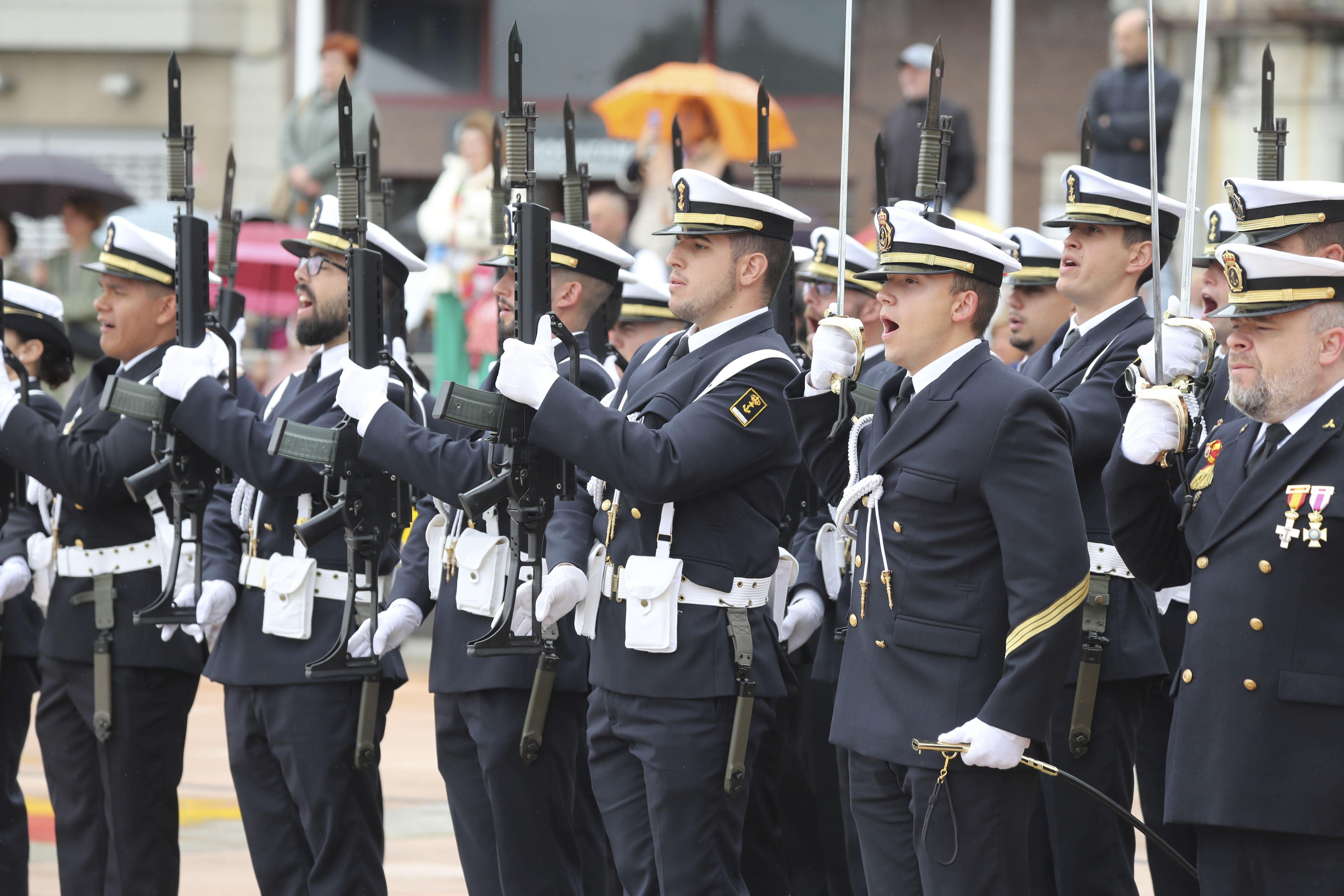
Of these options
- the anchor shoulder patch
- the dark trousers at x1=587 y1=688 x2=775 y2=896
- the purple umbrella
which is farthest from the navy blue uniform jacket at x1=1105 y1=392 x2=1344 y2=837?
the purple umbrella

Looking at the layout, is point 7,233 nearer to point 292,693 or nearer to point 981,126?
point 292,693

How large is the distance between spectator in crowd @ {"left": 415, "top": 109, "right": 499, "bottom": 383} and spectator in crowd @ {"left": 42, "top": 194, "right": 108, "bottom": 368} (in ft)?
6.15

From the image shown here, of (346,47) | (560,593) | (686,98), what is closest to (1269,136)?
(560,593)

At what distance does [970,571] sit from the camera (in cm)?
425

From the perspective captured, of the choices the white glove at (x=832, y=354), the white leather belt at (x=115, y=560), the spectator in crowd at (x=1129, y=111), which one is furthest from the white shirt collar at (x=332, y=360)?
the spectator in crowd at (x=1129, y=111)

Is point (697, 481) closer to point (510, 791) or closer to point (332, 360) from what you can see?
point (510, 791)

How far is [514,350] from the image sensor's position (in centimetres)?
484

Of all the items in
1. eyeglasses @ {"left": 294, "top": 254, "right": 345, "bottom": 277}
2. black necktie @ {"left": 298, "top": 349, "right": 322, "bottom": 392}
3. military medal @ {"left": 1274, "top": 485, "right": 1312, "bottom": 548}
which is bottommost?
military medal @ {"left": 1274, "top": 485, "right": 1312, "bottom": 548}

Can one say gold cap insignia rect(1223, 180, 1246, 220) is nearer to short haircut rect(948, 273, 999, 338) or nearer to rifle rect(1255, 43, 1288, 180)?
short haircut rect(948, 273, 999, 338)

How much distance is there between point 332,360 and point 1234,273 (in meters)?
2.76

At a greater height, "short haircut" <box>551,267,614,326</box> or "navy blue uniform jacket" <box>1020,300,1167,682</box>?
"short haircut" <box>551,267,614,326</box>

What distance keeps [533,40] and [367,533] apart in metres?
10.1

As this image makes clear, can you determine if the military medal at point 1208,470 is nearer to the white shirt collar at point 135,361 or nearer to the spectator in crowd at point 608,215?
the white shirt collar at point 135,361

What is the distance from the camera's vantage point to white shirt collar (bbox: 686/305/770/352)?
5012 millimetres
